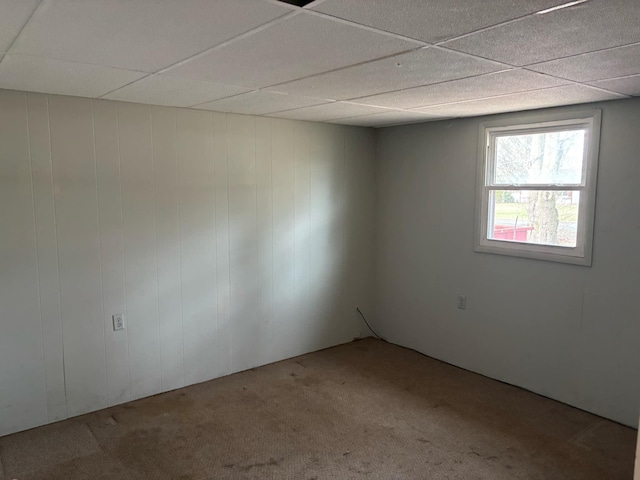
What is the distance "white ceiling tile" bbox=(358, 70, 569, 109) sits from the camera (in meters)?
2.52

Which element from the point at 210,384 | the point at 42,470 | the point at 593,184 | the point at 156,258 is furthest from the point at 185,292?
the point at 593,184

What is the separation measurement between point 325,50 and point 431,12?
555 millimetres

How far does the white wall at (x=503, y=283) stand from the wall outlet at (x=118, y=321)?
252cm

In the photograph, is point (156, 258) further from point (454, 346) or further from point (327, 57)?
point (454, 346)

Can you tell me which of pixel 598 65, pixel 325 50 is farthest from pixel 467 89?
pixel 325 50

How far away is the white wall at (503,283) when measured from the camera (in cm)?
321

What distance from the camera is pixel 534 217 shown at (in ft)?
12.3

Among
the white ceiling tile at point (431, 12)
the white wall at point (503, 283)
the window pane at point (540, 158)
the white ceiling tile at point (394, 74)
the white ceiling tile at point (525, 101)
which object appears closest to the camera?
the white ceiling tile at point (431, 12)

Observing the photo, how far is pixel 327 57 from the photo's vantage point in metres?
2.12

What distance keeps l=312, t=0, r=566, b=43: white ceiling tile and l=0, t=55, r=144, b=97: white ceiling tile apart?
52.4 inches

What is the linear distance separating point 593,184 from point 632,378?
4.27 ft

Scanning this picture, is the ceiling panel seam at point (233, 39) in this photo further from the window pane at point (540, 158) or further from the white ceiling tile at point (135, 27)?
the window pane at point (540, 158)

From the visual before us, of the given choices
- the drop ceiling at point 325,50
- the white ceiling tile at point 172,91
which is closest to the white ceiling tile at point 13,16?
the drop ceiling at point 325,50

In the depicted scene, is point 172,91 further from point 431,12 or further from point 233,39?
point 431,12
